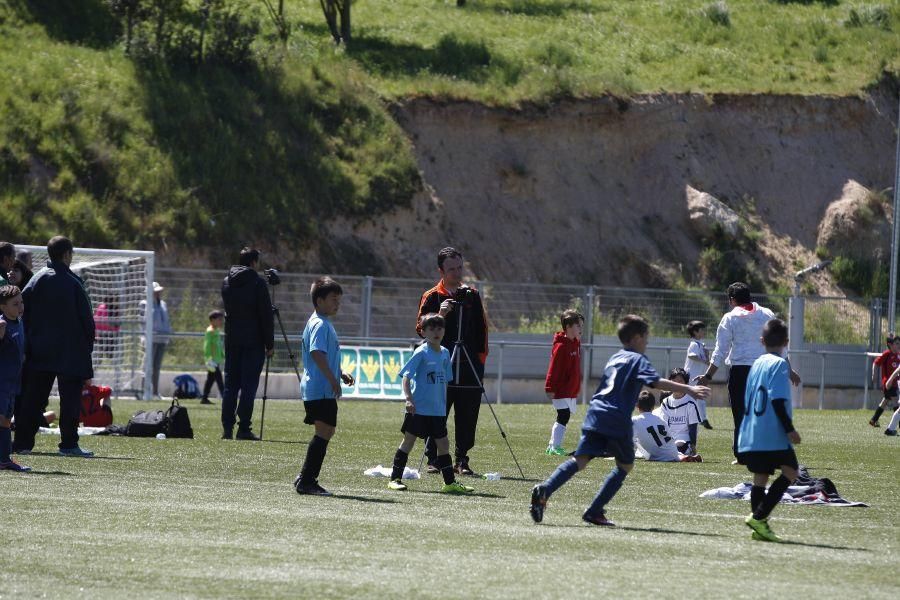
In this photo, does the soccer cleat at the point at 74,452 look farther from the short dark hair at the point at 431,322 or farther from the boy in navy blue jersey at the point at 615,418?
the boy in navy blue jersey at the point at 615,418

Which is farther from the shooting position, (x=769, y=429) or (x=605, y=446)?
(x=605, y=446)

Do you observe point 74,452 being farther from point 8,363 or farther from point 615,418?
point 615,418

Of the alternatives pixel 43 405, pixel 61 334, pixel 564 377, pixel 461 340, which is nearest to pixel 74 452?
pixel 43 405

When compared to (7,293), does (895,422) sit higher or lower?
lower

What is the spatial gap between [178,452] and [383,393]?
15821 mm

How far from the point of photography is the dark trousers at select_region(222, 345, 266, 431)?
1797cm

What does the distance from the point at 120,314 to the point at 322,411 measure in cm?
1921

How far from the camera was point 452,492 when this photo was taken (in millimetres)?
12273

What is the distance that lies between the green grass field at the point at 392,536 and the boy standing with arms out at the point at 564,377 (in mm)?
1798

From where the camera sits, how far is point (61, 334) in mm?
14664

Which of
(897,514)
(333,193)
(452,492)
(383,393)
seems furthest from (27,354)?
(333,193)

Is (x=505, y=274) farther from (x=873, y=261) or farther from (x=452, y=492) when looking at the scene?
(x=452, y=492)

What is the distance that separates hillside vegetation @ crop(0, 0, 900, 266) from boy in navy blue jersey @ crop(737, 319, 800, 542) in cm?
3037

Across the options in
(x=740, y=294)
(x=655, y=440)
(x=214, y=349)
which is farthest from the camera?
(x=214, y=349)
